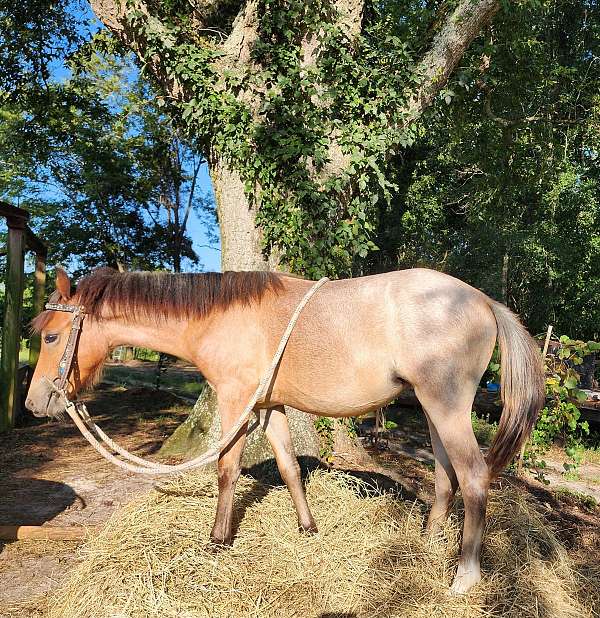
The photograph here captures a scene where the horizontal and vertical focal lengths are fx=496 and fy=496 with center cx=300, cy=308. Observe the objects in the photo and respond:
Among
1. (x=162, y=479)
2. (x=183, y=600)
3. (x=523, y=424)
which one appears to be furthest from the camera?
(x=162, y=479)

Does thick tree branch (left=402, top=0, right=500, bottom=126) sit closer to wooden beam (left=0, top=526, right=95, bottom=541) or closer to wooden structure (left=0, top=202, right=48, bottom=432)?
wooden beam (left=0, top=526, right=95, bottom=541)

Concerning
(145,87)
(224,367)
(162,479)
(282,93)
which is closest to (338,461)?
(162,479)

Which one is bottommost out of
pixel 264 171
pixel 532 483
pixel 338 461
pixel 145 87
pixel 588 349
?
pixel 532 483

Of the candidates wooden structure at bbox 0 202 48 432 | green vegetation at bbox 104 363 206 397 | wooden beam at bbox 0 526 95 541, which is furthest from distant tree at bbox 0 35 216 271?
wooden beam at bbox 0 526 95 541

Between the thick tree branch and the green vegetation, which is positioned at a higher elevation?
the thick tree branch

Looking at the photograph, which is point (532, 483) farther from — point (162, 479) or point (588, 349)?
point (162, 479)

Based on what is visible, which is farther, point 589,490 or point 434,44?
point 589,490

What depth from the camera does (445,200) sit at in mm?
13898

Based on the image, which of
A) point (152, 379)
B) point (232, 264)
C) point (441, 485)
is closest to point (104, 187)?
point (152, 379)

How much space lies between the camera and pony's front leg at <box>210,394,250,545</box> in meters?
3.09

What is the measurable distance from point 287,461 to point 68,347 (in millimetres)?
1578

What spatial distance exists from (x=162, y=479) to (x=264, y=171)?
3.25 meters

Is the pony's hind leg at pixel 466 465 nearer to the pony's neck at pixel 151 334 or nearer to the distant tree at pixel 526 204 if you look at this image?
the pony's neck at pixel 151 334

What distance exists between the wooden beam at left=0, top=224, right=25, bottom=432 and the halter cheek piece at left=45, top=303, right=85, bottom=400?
4.82 meters
